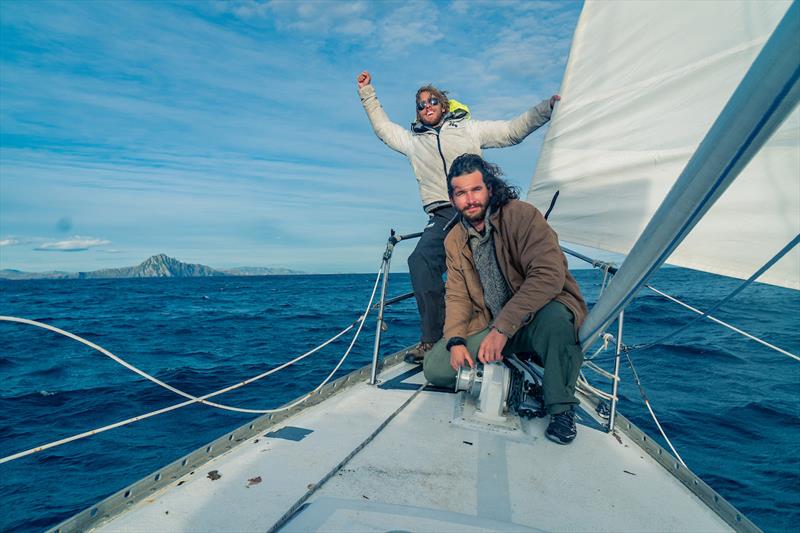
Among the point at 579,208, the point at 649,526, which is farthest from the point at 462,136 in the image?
the point at 649,526

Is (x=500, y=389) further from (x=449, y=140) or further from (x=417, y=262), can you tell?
(x=449, y=140)

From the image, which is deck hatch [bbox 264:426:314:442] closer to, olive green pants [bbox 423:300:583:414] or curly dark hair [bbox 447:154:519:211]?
olive green pants [bbox 423:300:583:414]

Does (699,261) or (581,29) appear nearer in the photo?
(699,261)

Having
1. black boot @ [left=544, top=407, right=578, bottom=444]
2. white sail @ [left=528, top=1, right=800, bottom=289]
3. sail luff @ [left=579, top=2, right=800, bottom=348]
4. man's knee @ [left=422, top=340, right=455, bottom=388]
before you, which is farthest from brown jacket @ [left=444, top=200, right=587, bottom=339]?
sail luff @ [left=579, top=2, right=800, bottom=348]

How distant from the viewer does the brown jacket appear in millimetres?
2287

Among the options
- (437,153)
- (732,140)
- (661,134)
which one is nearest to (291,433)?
(732,140)

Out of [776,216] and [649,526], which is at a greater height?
[776,216]

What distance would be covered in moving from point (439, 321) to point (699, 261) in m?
1.79

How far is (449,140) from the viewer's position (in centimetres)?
348

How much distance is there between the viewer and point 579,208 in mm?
2930

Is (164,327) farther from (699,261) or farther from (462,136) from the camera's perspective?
(699,261)

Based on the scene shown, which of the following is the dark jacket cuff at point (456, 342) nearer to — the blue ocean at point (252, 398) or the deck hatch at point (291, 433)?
the deck hatch at point (291, 433)

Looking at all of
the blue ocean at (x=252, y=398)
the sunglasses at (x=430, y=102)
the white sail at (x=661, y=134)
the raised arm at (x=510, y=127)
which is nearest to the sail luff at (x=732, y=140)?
the white sail at (x=661, y=134)

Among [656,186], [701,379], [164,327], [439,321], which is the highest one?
[656,186]
